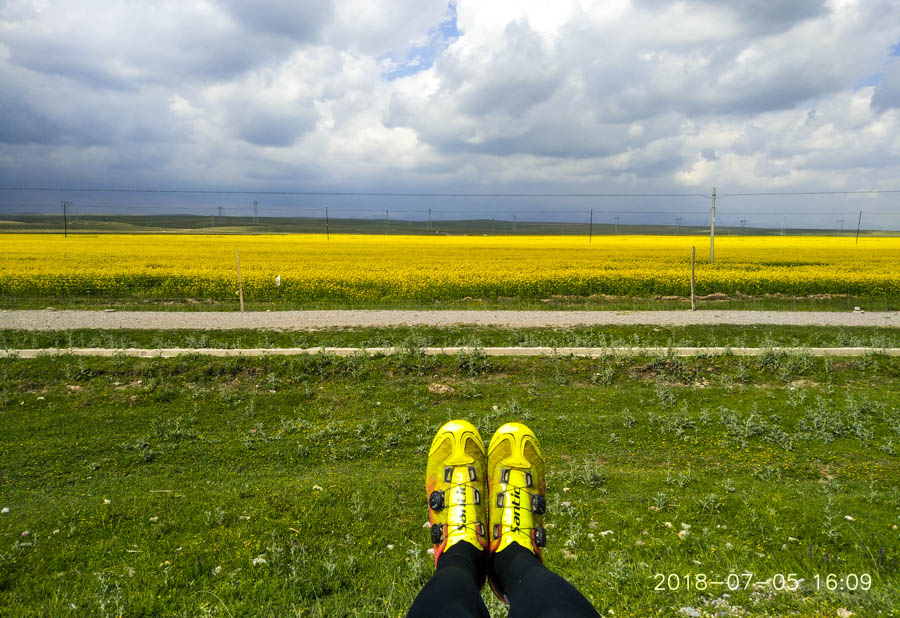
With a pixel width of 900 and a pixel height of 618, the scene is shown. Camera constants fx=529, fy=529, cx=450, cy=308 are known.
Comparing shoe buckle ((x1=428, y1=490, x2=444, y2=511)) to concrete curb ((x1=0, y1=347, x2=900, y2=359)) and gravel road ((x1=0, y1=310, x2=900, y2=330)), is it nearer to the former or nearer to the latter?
concrete curb ((x1=0, y1=347, x2=900, y2=359))

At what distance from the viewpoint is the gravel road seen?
16.5 meters

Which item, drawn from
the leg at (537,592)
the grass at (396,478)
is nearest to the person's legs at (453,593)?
the leg at (537,592)

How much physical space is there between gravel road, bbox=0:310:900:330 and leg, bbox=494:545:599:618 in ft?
45.4

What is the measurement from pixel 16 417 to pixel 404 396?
240 inches

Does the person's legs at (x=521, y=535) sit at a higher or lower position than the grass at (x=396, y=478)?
higher

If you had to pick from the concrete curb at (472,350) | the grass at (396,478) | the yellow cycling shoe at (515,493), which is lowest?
the grass at (396,478)

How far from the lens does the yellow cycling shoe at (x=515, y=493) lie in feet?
10.3

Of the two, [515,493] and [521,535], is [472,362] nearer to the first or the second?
[515,493]

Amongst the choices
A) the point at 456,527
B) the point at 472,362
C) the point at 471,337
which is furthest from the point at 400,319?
the point at 456,527

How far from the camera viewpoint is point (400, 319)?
1786 cm

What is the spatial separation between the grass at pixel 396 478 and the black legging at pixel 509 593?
0.81m

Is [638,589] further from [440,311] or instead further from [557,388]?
[440,311]

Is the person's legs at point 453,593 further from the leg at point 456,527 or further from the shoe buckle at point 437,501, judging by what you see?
the shoe buckle at point 437,501
